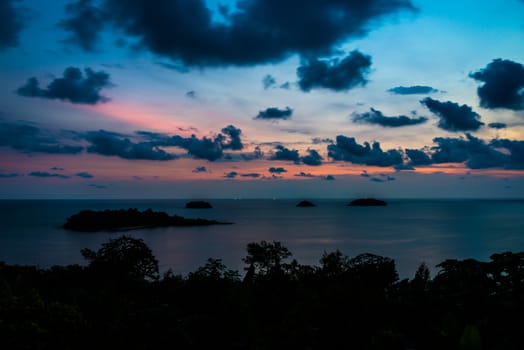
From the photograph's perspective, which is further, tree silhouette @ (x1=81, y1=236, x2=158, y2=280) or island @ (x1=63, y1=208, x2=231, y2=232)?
island @ (x1=63, y1=208, x2=231, y2=232)

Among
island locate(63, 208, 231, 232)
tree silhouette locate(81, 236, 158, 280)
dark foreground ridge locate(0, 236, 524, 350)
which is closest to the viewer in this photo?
dark foreground ridge locate(0, 236, 524, 350)

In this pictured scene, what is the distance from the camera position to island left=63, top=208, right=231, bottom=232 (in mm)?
119188

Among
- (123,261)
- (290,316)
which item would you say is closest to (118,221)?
(123,261)

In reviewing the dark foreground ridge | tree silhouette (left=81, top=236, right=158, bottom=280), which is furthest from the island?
the dark foreground ridge

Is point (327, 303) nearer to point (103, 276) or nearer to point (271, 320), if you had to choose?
point (271, 320)

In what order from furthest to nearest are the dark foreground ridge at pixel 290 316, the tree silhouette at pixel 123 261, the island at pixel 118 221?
the island at pixel 118 221 < the tree silhouette at pixel 123 261 < the dark foreground ridge at pixel 290 316

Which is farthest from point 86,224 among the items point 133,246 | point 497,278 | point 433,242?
point 497,278

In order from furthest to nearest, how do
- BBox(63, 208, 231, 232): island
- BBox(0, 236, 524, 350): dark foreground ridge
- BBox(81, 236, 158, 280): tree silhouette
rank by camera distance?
1. BBox(63, 208, 231, 232): island
2. BBox(81, 236, 158, 280): tree silhouette
3. BBox(0, 236, 524, 350): dark foreground ridge

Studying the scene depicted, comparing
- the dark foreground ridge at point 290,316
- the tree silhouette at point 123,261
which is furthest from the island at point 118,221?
the dark foreground ridge at point 290,316

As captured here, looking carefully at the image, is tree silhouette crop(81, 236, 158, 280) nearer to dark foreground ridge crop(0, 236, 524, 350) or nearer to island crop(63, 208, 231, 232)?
dark foreground ridge crop(0, 236, 524, 350)

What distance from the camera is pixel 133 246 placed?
38.9 feet

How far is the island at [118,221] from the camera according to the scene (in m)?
119

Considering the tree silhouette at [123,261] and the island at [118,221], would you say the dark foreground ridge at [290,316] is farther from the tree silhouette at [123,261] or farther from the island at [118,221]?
the island at [118,221]

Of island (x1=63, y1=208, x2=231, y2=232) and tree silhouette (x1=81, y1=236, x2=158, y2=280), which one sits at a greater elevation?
tree silhouette (x1=81, y1=236, x2=158, y2=280)
